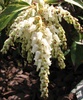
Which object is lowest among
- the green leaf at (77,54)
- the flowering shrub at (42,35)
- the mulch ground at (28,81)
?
the mulch ground at (28,81)

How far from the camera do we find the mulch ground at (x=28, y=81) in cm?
205

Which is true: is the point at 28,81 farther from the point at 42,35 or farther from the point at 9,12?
the point at 42,35

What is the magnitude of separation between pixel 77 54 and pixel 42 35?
830mm

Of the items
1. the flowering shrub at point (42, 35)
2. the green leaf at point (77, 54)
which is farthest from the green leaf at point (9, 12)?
the green leaf at point (77, 54)

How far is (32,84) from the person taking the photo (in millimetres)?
2115

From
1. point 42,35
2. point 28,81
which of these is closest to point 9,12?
point 42,35

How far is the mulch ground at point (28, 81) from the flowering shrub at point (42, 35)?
86 cm

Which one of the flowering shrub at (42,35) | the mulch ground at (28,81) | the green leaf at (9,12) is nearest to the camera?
the flowering shrub at (42,35)

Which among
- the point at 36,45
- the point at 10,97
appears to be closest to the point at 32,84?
the point at 10,97

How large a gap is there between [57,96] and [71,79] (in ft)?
0.65

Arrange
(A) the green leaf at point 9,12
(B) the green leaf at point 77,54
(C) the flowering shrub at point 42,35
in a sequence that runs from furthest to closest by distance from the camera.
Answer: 1. (B) the green leaf at point 77,54
2. (A) the green leaf at point 9,12
3. (C) the flowering shrub at point 42,35

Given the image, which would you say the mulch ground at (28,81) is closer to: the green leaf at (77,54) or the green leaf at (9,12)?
the green leaf at (77,54)

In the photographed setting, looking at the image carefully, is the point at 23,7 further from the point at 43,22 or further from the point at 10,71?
the point at 10,71

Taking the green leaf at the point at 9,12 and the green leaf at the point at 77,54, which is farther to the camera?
the green leaf at the point at 77,54
